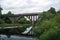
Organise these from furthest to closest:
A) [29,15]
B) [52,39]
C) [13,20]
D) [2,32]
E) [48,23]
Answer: [13,20] < [29,15] < [2,32] < [48,23] < [52,39]

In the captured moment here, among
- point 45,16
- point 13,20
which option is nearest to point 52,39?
point 45,16

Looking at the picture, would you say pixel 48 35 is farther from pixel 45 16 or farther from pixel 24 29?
pixel 24 29

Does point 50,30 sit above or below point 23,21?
above

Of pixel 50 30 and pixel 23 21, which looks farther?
pixel 23 21

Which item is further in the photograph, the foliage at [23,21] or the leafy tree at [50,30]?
the foliage at [23,21]

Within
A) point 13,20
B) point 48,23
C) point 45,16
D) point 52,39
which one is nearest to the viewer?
point 52,39

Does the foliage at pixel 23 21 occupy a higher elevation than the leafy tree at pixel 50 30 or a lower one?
lower

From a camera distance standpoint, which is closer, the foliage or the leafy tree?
the leafy tree

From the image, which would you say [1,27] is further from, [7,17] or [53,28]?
[53,28]

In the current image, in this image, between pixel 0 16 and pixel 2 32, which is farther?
pixel 0 16

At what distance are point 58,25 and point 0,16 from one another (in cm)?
4332

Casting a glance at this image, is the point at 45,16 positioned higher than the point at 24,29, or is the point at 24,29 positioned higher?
the point at 45,16

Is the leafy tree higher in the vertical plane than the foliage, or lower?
higher

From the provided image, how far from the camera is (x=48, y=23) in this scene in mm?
22625
